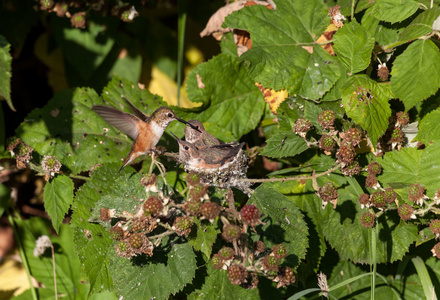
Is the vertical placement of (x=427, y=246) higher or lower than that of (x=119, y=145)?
lower

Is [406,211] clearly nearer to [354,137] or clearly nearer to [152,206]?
[354,137]

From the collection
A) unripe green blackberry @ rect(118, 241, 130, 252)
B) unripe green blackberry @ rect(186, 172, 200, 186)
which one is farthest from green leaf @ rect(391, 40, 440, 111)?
unripe green blackberry @ rect(118, 241, 130, 252)

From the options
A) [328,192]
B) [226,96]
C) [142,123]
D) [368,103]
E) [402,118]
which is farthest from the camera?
[226,96]

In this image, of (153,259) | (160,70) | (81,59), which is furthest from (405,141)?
A: (81,59)

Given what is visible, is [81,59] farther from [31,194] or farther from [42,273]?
[42,273]

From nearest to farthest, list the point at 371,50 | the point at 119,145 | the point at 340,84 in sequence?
the point at 371,50
the point at 340,84
the point at 119,145

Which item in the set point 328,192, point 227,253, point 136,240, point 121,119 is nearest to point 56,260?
point 121,119
